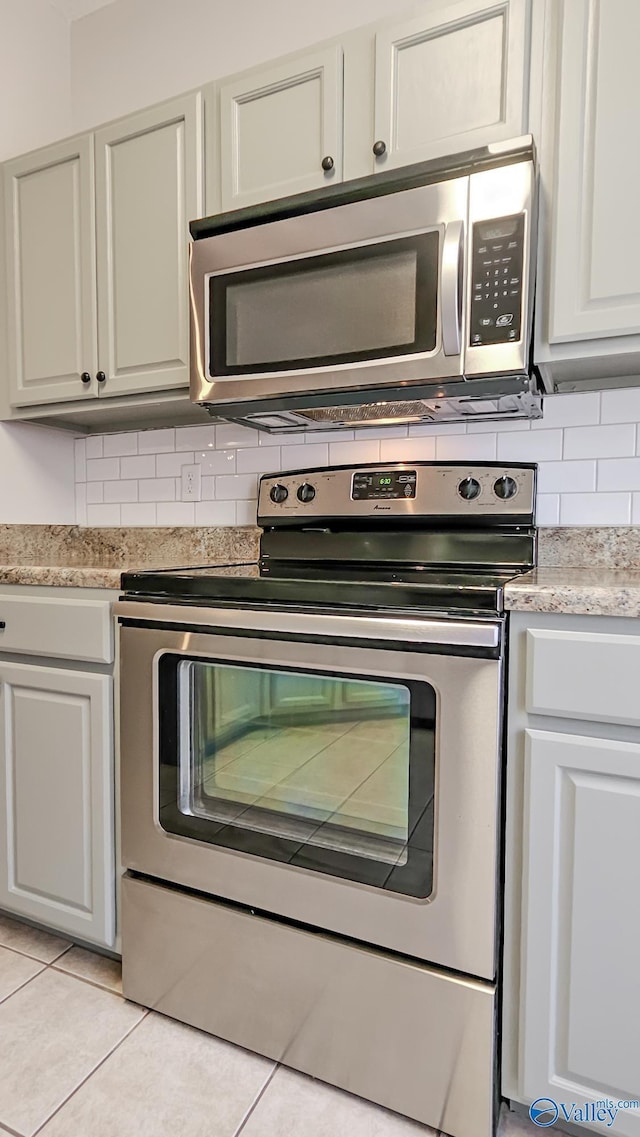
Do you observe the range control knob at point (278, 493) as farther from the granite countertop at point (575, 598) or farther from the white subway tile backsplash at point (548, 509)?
the granite countertop at point (575, 598)

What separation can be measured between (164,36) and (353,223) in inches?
54.9

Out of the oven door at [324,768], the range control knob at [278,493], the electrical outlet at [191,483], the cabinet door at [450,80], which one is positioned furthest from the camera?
the electrical outlet at [191,483]

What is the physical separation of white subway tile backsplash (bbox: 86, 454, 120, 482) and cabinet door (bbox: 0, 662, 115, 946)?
2.83ft

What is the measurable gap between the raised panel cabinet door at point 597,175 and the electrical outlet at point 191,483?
118 centimetres

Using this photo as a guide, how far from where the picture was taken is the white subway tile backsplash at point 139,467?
210 cm

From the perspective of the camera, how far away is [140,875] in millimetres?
1374

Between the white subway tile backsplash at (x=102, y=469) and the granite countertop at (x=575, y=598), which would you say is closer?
the granite countertop at (x=575, y=598)

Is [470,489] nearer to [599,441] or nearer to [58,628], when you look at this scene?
[599,441]

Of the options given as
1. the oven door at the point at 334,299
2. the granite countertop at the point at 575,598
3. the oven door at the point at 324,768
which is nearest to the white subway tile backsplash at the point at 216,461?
the oven door at the point at 334,299

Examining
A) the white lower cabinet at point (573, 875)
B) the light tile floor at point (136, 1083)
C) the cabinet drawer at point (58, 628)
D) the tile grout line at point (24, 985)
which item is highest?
the cabinet drawer at point (58, 628)

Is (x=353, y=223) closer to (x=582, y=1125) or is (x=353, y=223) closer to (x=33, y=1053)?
(x=582, y=1125)

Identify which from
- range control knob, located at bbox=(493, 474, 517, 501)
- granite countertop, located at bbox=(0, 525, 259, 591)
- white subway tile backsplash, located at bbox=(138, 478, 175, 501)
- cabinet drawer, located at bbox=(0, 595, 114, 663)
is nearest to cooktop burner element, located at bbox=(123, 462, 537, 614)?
range control knob, located at bbox=(493, 474, 517, 501)

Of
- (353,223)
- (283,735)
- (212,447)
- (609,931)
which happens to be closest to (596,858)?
(609,931)

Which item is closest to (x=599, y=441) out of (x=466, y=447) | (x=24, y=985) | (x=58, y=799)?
(x=466, y=447)
